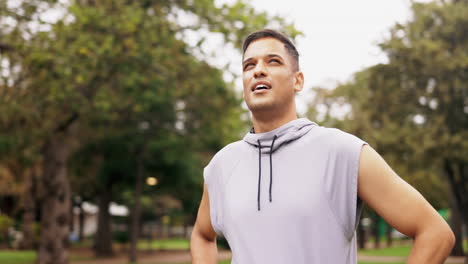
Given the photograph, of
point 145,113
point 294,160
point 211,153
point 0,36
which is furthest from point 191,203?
point 294,160

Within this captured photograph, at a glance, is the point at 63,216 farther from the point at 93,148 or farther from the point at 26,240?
the point at 26,240

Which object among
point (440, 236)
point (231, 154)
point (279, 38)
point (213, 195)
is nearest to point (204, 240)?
point (213, 195)

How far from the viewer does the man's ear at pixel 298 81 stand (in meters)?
2.37

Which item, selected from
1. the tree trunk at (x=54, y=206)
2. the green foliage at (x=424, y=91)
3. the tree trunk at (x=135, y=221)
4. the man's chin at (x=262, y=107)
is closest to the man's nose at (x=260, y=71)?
the man's chin at (x=262, y=107)

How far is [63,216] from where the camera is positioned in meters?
20.5

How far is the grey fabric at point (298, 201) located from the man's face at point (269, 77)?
112 mm

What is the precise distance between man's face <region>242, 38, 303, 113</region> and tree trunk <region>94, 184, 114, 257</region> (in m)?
33.3

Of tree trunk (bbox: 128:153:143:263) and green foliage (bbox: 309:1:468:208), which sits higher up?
green foliage (bbox: 309:1:468:208)

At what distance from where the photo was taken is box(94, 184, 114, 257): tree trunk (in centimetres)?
3484

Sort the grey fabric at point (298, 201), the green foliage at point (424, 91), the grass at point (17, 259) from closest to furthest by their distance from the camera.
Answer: the grey fabric at point (298, 201) < the green foliage at point (424, 91) < the grass at point (17, 259)

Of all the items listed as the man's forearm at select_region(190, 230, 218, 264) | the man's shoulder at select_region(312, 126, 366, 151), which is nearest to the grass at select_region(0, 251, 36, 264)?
the man's forearm at select_region(190, 230, 218, 264)

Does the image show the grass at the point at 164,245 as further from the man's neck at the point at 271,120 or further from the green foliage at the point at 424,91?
the man's neck at the point at 271,120

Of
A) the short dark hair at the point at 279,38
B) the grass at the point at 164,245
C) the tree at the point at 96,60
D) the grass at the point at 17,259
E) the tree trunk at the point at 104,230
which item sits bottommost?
the grass at the point at 164,245

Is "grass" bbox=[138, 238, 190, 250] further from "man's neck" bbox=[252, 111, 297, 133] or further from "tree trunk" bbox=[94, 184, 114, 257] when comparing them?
"man's neck" bbox=[252, 111, 297, 133]
